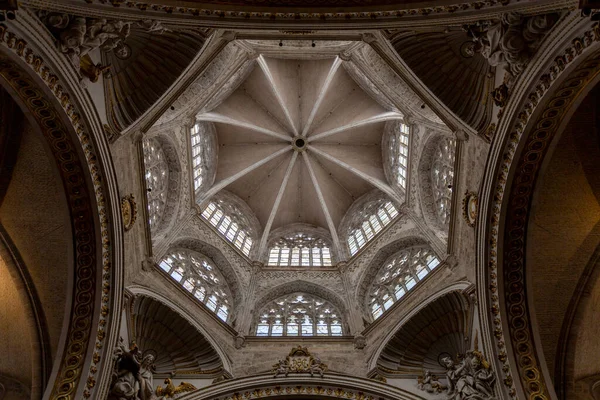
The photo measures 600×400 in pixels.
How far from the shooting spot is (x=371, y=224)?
2359cm

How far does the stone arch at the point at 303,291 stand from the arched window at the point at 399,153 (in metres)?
5.25

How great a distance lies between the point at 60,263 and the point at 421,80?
984cm

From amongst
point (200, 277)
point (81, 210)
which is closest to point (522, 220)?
point (81, 210)

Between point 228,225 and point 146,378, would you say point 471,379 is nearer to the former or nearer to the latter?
point 146,378

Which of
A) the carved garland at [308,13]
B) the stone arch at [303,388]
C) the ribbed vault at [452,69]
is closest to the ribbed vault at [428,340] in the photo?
the stone arch at [303,388]

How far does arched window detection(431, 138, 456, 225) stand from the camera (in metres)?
17.9

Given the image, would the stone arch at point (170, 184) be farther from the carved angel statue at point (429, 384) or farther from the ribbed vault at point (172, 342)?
the carved angel statue at point (429, 384)

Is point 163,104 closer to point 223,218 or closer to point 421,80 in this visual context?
point 421,80

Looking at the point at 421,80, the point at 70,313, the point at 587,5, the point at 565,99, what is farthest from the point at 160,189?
the point at 587,5

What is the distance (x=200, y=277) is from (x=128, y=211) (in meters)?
5.29

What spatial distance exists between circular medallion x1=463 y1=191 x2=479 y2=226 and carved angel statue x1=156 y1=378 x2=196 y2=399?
8.38 meters

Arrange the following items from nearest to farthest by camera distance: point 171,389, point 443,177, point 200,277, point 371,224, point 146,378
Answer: point 146,378 → point 171,389 → point 443,177 → point 200,277 → point 371,224

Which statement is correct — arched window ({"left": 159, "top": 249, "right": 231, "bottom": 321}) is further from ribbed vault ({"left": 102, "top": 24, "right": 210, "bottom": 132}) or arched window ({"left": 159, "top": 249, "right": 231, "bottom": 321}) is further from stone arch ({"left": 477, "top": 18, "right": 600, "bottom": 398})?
stone arch ({"left": 477, "top": 18, "right": 600, "bottom": 398})

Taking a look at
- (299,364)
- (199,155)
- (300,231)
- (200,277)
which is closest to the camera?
(299,364)
